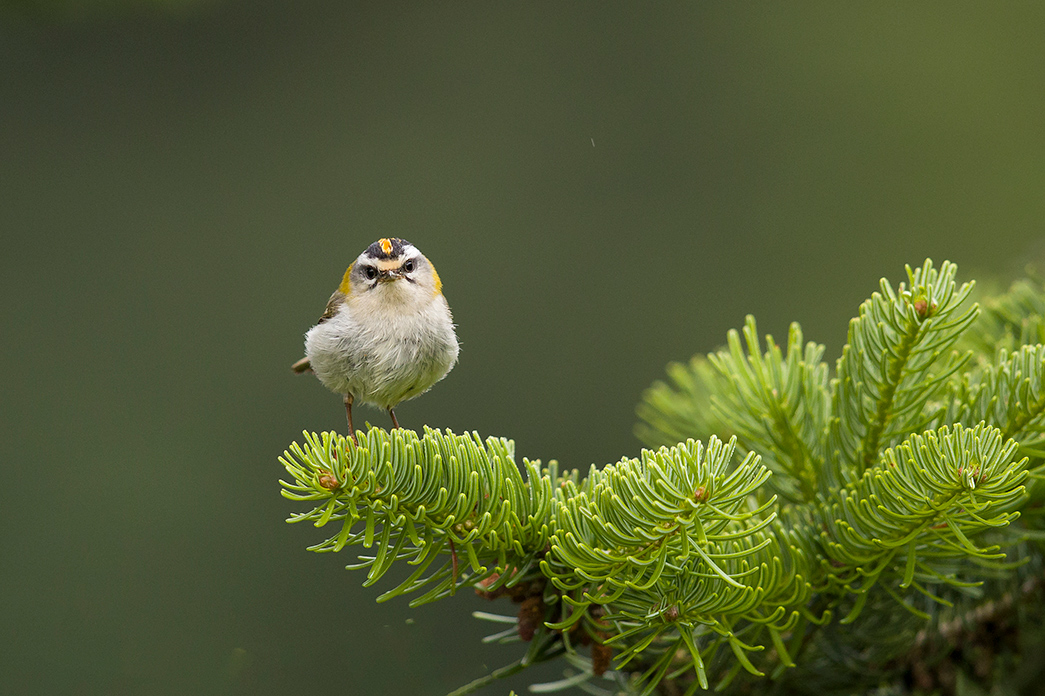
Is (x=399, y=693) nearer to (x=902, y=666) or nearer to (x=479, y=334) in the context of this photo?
(x=902, y=666)

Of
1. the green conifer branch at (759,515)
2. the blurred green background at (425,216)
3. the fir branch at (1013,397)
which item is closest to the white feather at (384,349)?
the green conifer branch at (759,515)

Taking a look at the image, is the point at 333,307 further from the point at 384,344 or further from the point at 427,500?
the point at 427,500

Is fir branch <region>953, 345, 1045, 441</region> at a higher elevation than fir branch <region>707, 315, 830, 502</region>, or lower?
lower

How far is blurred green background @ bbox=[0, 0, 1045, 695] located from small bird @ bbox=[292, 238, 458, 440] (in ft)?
7.76

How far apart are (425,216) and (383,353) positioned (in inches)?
139

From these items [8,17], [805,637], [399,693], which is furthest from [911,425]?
[8,17]

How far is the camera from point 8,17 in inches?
45.0

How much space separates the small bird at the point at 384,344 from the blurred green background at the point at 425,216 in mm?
2365

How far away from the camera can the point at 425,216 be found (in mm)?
4887

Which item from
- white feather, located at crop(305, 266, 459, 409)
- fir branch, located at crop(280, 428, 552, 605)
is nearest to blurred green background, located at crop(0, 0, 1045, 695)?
white feather, located at crop(305, 266, 459, 409)

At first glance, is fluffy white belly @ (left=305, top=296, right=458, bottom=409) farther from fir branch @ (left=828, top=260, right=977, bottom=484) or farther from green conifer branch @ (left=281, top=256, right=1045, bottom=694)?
fir branch @ (left=828, top=260, right=977, bottom=484)

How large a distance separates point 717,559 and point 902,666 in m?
0.30

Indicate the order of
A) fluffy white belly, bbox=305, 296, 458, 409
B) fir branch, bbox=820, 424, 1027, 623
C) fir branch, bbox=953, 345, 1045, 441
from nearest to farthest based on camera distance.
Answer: fir branch, bbox=820, 424, 1027, 623 → fir branch, bbox=953, 345, 1045, 441 → fluffy white belly, bbox=305, 296, 458, 409

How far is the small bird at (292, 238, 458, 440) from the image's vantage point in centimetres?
144
